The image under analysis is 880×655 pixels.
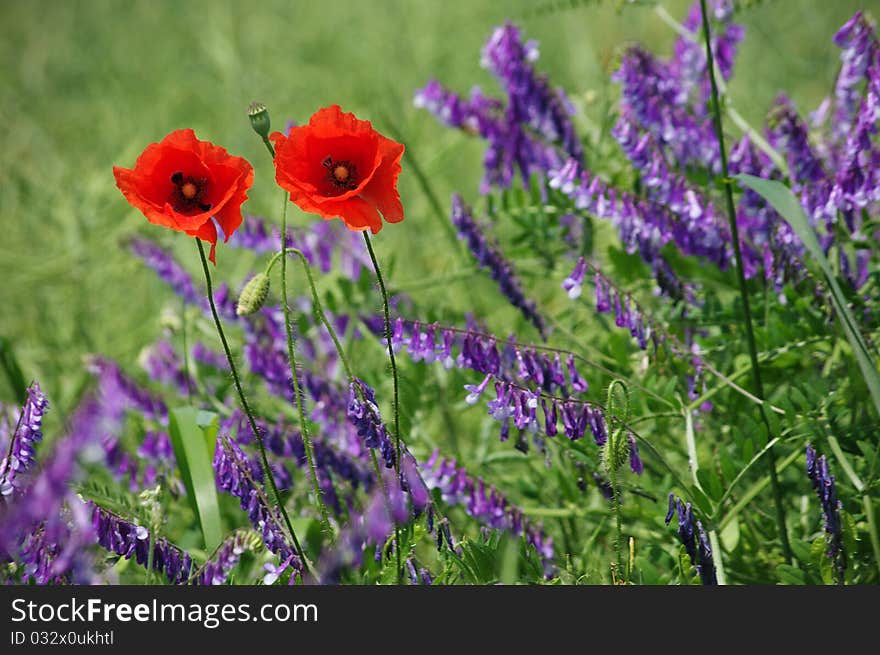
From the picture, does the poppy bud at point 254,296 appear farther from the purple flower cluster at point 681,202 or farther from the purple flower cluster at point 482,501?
the purple flower cluster at point 681,202

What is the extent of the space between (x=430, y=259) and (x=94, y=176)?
1.13 metres

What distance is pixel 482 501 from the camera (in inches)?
64.4

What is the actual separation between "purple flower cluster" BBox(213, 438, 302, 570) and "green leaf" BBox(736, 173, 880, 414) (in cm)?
71

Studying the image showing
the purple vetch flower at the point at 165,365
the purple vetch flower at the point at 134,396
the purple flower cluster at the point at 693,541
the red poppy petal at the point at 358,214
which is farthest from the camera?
the purple vetch flower at the point at 165,365

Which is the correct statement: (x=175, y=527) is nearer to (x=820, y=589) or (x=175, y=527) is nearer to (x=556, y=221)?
(x=556, y=221)

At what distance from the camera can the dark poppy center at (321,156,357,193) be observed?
1.21 metres

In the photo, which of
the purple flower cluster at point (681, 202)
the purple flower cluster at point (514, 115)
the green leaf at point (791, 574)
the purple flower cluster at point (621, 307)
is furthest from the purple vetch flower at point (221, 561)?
the purple flower cluster at point (514, 115)

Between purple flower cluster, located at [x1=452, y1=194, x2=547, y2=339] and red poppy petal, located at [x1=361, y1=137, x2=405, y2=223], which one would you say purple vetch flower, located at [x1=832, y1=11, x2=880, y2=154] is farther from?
red poppy petal, located at [x1=361, y1=137, x2=405, y2=223]

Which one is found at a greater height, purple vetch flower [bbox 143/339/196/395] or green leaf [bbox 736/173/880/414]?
purple vetch flower [bbox 143/339/196/395]

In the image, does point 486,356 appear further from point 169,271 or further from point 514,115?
point 169,271

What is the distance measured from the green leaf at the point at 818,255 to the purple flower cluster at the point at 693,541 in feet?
0.83

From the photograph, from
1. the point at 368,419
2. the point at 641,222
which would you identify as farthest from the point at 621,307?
the point at 368,419

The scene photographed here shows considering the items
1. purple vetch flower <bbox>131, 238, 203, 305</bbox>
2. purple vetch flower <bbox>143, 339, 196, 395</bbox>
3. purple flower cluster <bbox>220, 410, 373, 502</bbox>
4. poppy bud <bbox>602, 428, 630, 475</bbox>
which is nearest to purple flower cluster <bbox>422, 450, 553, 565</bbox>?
purple flower cluster <bbox>220, 410, 373, 502</bbox>

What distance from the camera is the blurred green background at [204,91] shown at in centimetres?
307
